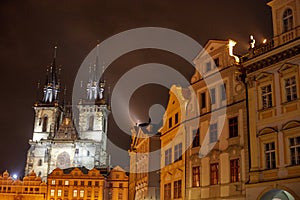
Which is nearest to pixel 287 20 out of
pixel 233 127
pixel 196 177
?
pixel 233 127

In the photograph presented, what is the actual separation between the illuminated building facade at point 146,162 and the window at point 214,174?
1260 centimetres

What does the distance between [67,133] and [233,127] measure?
77.3 m

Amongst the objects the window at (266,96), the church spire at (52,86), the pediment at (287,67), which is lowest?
the window at (266,96)

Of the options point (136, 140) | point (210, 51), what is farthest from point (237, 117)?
point (136, 140)

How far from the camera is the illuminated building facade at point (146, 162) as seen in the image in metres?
39.5

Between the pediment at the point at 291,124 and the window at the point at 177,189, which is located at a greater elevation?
the pediment at the point at 291,124

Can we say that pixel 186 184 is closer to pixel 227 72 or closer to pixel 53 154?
pixel 227 72

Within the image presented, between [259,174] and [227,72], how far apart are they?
7260 millimetres

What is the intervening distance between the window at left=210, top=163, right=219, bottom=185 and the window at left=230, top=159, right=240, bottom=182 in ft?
4.72

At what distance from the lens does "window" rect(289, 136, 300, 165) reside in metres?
20.1

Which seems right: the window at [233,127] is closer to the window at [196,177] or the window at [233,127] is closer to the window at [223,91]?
the window at [223,91]

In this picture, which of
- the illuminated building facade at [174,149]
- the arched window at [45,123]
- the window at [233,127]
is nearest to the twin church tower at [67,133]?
the arched window at [45,123]

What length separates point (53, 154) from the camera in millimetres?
94625

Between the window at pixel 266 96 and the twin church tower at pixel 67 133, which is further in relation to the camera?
the twin church tower at pixel 67 133
